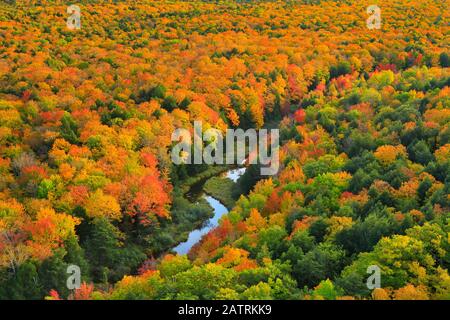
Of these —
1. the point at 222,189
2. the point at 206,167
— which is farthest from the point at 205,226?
the point at 206,167

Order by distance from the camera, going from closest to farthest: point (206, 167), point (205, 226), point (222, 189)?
point (205, 226)
point (222, 189)
point (206, 167)

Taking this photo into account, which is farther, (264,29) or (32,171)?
(264,29)

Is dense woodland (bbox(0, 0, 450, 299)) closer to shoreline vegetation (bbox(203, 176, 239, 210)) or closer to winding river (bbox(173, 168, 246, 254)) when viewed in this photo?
winding river (bbox(173, 168, 246, 254))

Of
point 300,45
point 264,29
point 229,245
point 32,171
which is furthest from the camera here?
point 264,29

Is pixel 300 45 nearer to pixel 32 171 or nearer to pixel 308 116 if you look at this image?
pixel 308 116

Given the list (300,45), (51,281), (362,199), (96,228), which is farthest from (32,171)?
(300,45)

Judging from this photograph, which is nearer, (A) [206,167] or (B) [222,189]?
(B) [222,189]

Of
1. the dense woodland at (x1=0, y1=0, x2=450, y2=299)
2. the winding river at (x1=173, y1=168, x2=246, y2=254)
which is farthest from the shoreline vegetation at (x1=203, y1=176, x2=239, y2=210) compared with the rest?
the dense woodland at (x1=0, y1=0, x2=450, y2=299)

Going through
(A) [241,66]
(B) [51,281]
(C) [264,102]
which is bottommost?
(B) [51,281]

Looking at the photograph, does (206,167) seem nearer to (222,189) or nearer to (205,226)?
(222,189)

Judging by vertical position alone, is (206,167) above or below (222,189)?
above
